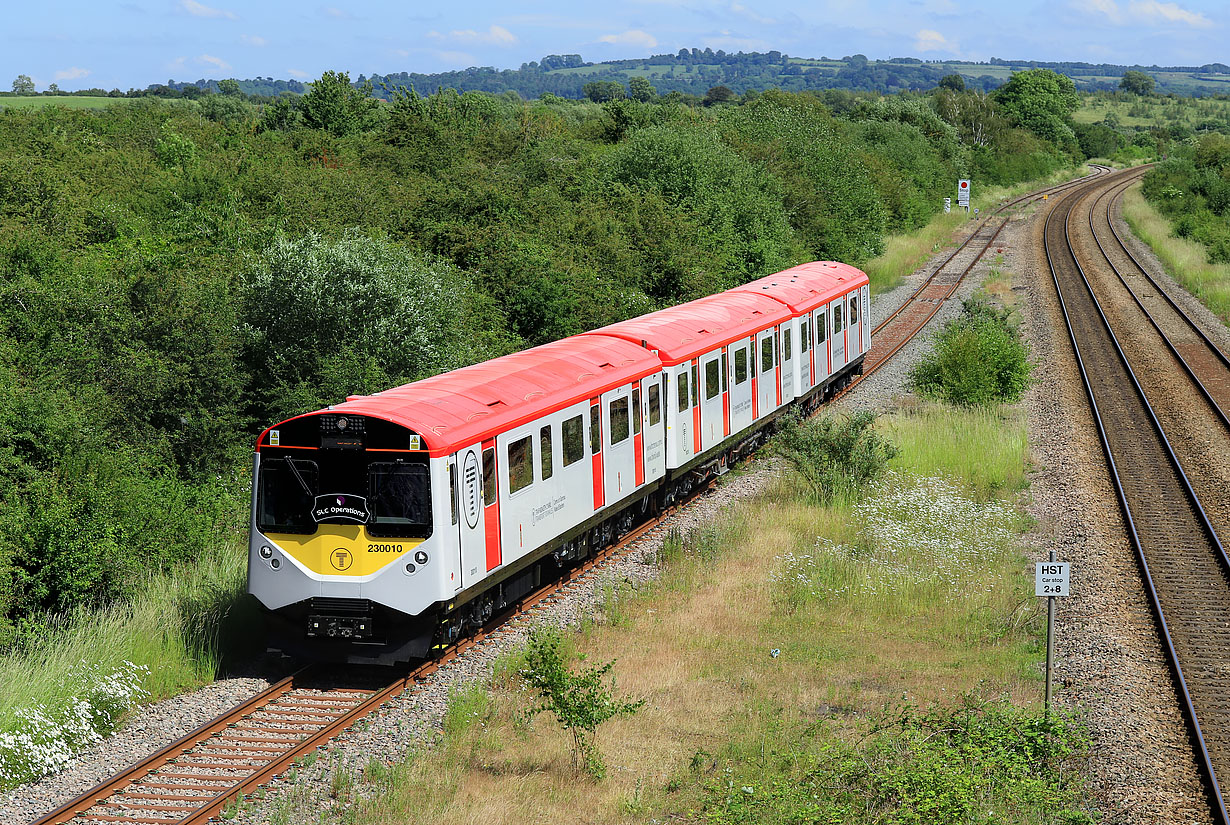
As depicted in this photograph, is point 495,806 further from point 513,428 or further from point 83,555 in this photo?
point 83,555

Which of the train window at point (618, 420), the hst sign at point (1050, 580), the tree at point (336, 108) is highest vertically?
the tree at point (336, 108)

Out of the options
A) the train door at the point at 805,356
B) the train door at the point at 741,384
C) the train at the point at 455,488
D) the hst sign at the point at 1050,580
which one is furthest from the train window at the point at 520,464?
the train door at the point at 805,356

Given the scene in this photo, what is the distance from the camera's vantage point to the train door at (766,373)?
2308cm

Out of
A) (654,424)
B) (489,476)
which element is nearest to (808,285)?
(654,424)

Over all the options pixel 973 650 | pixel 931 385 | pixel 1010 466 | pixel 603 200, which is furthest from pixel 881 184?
pixel 973 650

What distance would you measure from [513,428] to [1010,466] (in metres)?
11.9

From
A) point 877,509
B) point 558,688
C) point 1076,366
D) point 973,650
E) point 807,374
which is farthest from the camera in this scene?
point 1076,366

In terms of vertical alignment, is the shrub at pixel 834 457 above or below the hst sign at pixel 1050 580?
below

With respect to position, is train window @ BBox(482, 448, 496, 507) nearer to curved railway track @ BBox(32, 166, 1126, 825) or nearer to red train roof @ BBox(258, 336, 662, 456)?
red train roof @ BBox(258, 336, 662, 456)

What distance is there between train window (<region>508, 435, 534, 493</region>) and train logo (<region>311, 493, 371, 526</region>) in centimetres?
204

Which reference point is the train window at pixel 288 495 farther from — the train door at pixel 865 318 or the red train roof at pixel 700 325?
the train door at pixel 865 318

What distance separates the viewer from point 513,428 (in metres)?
13.9

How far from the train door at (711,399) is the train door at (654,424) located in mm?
1502

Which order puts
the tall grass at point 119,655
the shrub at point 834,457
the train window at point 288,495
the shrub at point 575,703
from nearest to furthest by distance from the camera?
the shrub at point 575,703, the tall grass at point 119,655, the train window at point 288,495, the shrub at point 834,457
